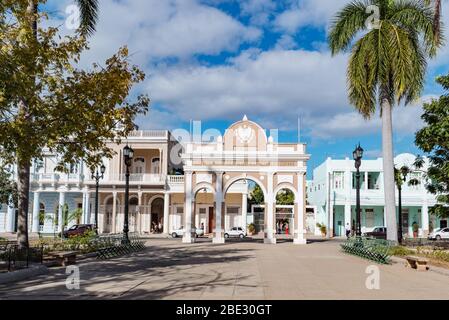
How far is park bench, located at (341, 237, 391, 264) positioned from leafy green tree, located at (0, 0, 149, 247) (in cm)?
1112

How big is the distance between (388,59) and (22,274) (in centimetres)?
1949

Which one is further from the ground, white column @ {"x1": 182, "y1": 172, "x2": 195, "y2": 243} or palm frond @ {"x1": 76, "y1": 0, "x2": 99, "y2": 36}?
palm frond @ {"x1": 76, "y1": 0, "x2": 99, "y2": 36}

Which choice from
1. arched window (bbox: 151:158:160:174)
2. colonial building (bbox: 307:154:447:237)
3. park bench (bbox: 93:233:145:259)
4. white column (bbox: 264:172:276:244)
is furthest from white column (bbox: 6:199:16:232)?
colonial building (bbox: 307:154:447:237)

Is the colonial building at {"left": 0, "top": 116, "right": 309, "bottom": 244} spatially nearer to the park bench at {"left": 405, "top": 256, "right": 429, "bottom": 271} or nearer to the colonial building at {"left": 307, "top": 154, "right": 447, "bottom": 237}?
the colonial building at {"left": 307, "top": 154, "right": 447, "bottom": 237}

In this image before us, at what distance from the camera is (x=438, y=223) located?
54625mm

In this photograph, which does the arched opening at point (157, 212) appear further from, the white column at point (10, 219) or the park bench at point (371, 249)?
the park bench at point (371, 249)

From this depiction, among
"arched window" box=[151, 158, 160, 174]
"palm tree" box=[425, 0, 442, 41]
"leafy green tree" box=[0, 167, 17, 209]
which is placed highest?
"palm tree" box=[425, 0, 442, 41]

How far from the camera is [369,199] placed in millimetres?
53156

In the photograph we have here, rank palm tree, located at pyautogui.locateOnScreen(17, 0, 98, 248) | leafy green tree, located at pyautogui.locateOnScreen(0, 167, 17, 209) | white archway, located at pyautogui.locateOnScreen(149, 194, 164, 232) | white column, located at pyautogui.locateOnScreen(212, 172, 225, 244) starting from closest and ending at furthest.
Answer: palm tree, located at pyautogui.locateOnScreen(17, 0, 98, 248)
leafy green tree, located at pyautogui.locateOnScreen(0, 167, 17, 209)
white column, located at pyautogui.locateOnScreen(212, 172, 225, 244)
white archway, located at pyautogui.locateOnScreen(149, 194, 164, 232)

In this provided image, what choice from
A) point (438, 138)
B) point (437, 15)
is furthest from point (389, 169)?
point (437, 15)

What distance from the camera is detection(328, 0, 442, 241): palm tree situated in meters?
24.5

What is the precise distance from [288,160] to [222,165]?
4.92 metres

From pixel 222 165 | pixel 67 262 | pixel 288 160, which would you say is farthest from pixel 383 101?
pixel 67 262

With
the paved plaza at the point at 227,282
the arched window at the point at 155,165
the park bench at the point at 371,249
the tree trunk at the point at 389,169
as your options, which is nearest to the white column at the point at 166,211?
the arched window at the point at 155,165
